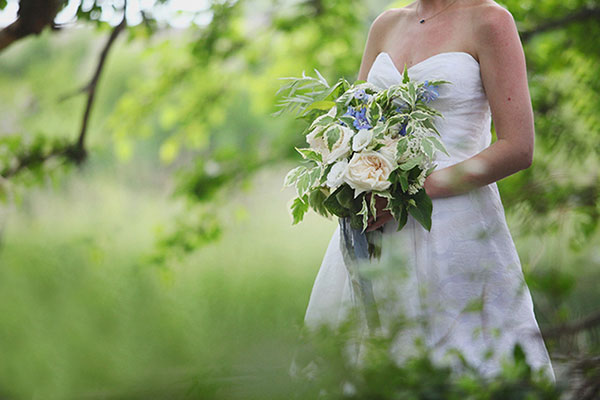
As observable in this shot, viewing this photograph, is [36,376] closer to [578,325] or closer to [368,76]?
[368,76]

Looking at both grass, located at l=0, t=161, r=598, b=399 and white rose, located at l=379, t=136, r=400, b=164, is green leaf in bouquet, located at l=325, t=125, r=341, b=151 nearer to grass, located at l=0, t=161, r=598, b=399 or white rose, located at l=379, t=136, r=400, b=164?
white rose, located at l=379, t=136, r=400, b=164

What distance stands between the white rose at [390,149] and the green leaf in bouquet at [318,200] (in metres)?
0.21

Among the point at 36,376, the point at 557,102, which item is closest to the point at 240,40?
the point at 557,102

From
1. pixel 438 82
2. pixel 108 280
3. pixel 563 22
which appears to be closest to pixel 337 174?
pixel 438 82

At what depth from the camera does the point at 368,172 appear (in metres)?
1.48

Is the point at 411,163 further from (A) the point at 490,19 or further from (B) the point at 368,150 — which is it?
(A) the point at 490,19

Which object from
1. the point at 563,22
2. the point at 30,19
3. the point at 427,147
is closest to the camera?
the point at 427,147

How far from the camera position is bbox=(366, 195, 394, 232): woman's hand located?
1599mm

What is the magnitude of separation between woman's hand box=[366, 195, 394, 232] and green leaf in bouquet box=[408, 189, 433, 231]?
9cm

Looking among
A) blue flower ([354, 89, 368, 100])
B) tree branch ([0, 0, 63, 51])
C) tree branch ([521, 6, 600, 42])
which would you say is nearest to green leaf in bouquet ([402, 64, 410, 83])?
blue flower ([354, 89, 368, 100])

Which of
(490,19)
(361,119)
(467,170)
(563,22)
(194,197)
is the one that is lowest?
(194,197)

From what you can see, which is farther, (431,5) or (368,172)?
(431,5)

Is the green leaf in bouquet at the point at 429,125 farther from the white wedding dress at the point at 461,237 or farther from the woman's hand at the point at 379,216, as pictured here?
the woman's hand at the point at 379,216

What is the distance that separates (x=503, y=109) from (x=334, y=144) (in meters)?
0.45
